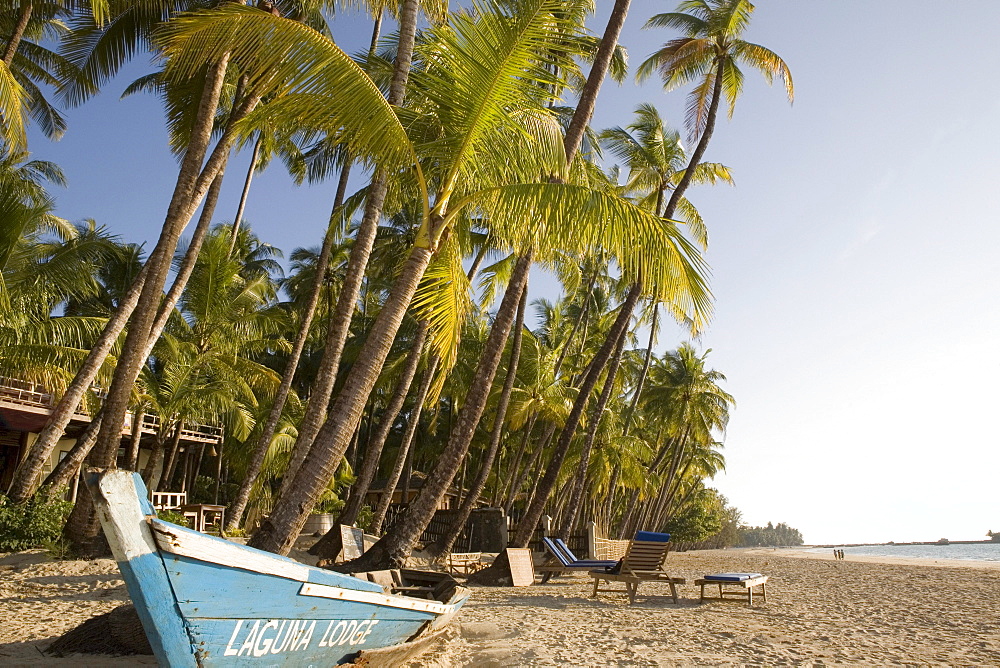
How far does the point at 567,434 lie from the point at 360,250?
24.3 ft

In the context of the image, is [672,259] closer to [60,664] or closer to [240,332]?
[60,664]

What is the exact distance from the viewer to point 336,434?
5.97 metres

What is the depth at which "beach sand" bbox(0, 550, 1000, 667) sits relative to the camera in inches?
222

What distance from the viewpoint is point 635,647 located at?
6.06m

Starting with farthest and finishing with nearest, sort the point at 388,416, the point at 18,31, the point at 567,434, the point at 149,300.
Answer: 1. the point at 567,434
2. the point at 388,416
3. the point at 18,31
4. the point at 149,300

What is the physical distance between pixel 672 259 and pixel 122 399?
25.5 ft

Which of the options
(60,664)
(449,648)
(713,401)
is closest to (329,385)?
(449,648)

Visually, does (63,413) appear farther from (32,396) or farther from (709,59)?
(709,59)

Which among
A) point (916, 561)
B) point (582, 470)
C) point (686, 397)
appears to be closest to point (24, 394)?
point (582, 470)

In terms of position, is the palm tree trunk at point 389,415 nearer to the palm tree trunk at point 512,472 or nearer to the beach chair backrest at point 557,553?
the beach chair backrest at point 557,553

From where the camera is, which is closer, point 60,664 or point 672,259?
point 60,664

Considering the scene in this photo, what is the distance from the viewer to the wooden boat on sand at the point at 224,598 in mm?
3000

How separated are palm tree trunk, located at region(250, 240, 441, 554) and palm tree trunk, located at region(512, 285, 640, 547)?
26.1ft

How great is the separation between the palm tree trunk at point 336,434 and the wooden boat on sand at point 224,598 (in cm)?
184
